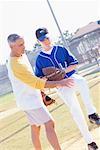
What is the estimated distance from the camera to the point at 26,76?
4.76 meters

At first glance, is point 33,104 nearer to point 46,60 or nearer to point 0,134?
point 46,60

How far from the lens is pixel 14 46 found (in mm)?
4965

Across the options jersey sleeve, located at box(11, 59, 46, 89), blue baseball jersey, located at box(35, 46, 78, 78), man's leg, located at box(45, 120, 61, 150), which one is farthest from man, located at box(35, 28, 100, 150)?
jersey sleeve, located at box(11, 59, 46, 89)

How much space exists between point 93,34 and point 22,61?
4076 cm

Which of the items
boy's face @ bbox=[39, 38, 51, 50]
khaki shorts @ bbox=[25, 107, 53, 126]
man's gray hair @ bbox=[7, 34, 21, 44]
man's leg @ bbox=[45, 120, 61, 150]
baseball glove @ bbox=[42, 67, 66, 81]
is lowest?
man's leg @ bbox=[45, 120, 61, 150]

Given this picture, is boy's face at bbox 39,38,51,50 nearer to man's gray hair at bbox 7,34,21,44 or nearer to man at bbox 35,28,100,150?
man at bbox 35,28,100,150

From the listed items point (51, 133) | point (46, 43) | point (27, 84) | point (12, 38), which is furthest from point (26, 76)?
point (46, 43)

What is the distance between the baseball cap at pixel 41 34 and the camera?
5.59 meters

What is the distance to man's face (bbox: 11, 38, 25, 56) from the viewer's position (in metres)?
4.94

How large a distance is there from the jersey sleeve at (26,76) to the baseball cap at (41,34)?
34.2 inches

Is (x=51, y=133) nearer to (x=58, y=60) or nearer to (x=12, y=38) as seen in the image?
(x=58, y=60)

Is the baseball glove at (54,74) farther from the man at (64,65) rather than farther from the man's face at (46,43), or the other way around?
the man's face at (46,43)

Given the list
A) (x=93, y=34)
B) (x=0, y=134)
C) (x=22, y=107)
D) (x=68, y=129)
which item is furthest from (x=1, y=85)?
(x=22, y=107)

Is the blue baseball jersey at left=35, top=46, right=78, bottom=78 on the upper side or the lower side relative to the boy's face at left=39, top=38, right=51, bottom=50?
lower
